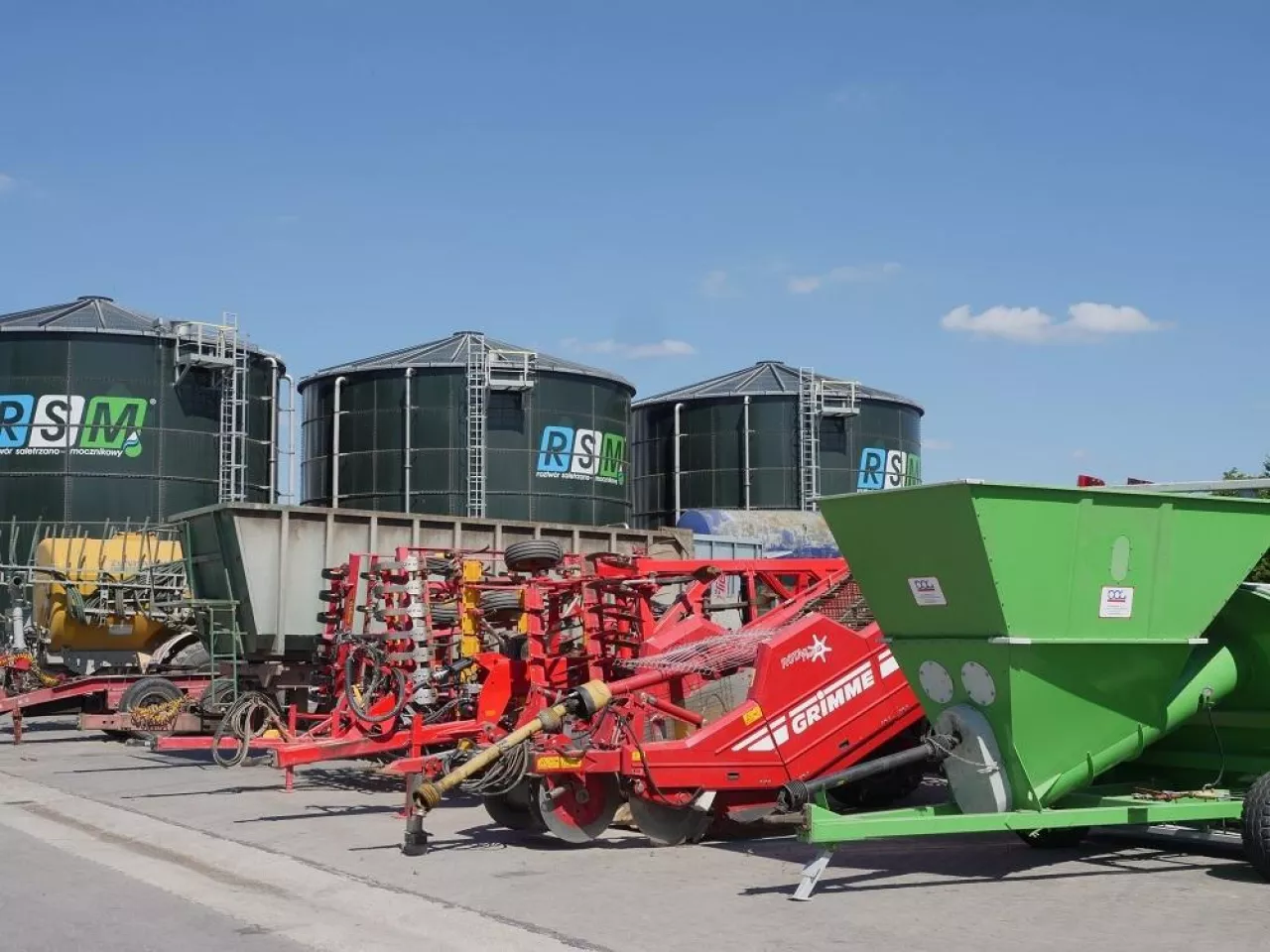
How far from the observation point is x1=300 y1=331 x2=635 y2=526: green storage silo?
32438 mm

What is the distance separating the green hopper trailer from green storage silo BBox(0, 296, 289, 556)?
74.0ft

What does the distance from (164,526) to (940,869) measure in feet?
57.1

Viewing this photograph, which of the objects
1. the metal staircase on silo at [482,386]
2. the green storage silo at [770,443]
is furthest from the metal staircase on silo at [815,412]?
the metal staircase on silo at [482,386]

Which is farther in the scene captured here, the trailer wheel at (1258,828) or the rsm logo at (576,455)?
the rsm logo at (576,455)

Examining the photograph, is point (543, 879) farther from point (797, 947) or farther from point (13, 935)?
point (13, 935)

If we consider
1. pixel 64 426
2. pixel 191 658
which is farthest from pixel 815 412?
pixel 191 658

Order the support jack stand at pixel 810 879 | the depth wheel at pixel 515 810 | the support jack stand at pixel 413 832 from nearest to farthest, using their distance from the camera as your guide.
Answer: the support jack stand at pixel 810 879
the support jack stand at pixel 413 832
the depth wheel at pixel 515 810

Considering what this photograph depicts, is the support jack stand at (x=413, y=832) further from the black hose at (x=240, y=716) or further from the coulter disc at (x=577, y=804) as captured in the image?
the black hose at (x=240, y=716)

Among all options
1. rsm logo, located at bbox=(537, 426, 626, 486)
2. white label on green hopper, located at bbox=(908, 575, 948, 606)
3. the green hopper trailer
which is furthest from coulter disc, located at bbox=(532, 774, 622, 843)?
rsm logo, located at bbox=(537, 426, 626, 486)

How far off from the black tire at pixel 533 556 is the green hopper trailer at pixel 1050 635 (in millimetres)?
4809

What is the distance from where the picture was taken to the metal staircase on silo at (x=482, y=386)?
32219 millimetres

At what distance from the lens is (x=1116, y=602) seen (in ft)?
29.7

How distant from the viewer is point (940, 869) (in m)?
9.72

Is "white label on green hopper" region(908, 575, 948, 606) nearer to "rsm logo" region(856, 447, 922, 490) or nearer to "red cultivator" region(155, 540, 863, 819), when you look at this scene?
"red cultivator" region(155, 540, 863, 819)
